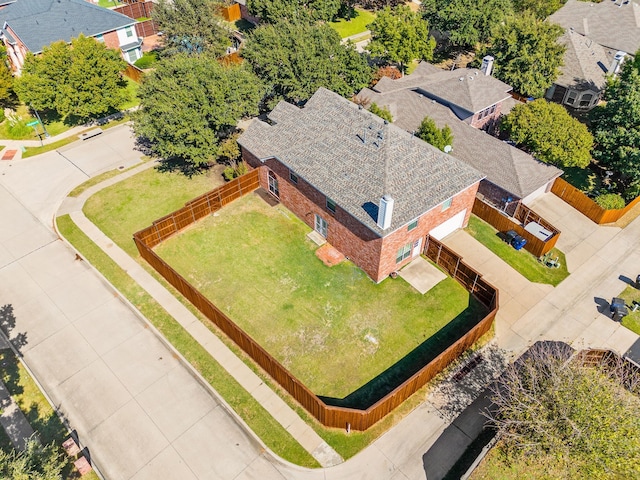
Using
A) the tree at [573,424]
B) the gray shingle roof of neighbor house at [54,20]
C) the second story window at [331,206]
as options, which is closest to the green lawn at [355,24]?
the gray shingle roof of neighbor house at [54,20]

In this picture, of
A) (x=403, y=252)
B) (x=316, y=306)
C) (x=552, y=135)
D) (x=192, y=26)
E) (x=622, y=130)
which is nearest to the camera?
(x=316, y=306)

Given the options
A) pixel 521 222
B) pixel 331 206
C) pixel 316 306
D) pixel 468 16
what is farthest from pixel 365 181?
pixel 468 16

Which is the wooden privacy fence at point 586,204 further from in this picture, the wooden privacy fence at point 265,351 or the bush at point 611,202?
the wooden privacy fence at point 265,351

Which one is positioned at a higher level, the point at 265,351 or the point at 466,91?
the point at 466,91

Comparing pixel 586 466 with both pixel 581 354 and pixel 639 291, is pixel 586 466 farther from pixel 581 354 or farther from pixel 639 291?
pixel 639 291

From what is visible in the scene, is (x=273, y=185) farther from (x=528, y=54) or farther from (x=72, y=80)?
(x=528, y=54)

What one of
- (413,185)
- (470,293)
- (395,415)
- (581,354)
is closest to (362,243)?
(413,185)

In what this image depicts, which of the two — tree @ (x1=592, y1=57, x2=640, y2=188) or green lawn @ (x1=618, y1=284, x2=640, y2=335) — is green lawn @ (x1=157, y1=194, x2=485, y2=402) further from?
tree @ (x1=592, y1=57, x2=640, y2=188)
